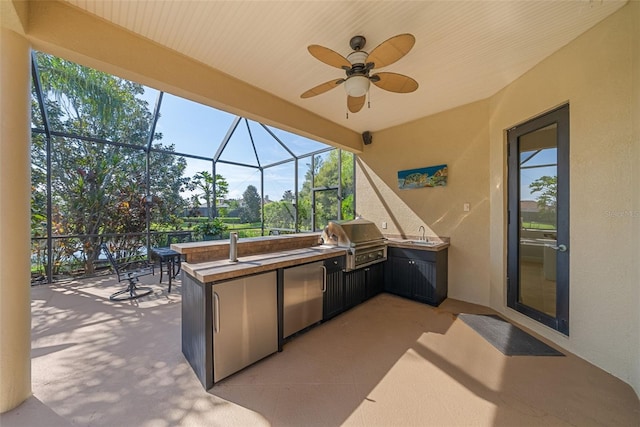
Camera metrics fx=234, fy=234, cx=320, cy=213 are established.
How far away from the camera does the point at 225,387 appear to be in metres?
1.80

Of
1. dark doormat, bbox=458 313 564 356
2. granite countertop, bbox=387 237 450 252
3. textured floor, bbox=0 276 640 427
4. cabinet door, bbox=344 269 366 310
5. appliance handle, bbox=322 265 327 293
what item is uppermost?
granite countertop, bbox=387 237 450 252

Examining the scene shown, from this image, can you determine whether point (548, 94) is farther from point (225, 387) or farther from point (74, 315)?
point (74, 315)

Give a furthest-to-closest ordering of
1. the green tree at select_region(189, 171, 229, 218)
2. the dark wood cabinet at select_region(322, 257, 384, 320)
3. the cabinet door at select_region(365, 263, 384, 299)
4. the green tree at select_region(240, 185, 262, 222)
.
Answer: the green tree at select_region(240, 185, 262, 222) < the green tree at select_region(189, 171, 229, 218) < the cabinet door at select_region(365, 263, 384, 299) < the dark wood cabinet at select_region(322, 257, 384, 320)

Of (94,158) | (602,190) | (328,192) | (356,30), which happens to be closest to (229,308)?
(356,30)

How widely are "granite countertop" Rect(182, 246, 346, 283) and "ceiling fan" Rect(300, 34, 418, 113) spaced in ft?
5.54

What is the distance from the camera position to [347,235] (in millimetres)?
3186

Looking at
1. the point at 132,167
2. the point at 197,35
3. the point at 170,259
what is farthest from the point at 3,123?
the point at 132,167

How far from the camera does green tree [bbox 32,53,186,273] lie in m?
4.24

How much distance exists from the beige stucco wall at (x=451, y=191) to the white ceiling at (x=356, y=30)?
2.70 ft

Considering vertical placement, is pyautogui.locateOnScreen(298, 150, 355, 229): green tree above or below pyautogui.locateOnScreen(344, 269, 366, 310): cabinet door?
above

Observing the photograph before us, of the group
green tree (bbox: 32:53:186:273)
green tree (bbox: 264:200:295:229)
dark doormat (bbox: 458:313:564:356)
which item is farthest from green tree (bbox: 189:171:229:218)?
dark doormat (bbox: 458:313:564:356)

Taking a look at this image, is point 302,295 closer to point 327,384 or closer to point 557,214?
point 327,384

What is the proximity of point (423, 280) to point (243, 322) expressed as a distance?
2.62m

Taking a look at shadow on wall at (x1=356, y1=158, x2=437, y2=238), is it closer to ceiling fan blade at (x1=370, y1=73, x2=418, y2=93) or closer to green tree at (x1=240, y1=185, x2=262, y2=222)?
ceiling fan blade at (x1=370, y1=73, x2=418, y2=93)
